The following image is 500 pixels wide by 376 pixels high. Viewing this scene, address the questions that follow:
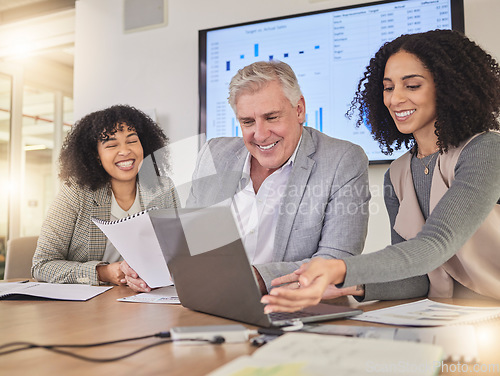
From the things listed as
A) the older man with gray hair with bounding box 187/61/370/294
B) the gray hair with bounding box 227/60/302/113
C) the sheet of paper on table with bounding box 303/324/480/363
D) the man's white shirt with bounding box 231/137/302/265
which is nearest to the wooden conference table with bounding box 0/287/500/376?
the sheet of paper on table with bounding box 303/324/480/363

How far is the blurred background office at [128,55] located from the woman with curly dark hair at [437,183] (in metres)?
0.61

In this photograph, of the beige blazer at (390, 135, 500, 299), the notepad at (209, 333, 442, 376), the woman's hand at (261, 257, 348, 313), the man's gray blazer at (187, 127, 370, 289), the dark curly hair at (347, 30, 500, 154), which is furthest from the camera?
the man's gray blazer at (187, 127, 370, 289)

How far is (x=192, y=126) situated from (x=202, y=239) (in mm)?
2290

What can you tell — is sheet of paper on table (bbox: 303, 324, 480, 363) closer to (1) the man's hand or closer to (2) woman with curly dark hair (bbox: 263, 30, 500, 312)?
(2) woman with curly dark hair (bbox: 263, 30, 500, 312)

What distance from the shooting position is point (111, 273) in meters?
1.51

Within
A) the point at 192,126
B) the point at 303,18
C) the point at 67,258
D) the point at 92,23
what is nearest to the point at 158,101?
the point at 192,126

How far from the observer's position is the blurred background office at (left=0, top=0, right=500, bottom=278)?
8.57 feet

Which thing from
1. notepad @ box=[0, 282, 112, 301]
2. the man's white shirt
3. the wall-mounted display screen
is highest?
the wall-mounted display screen

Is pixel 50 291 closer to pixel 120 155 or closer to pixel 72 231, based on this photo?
pixel 72 231

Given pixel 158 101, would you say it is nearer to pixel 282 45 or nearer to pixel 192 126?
pixel 192 126

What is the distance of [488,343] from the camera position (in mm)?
708

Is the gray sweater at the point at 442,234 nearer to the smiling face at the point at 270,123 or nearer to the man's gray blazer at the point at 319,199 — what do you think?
the man's gray blazer at the point at 319,199

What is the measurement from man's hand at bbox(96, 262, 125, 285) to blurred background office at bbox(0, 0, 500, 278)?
0.39 meters

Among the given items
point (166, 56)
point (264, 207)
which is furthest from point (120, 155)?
point (166, 56)
